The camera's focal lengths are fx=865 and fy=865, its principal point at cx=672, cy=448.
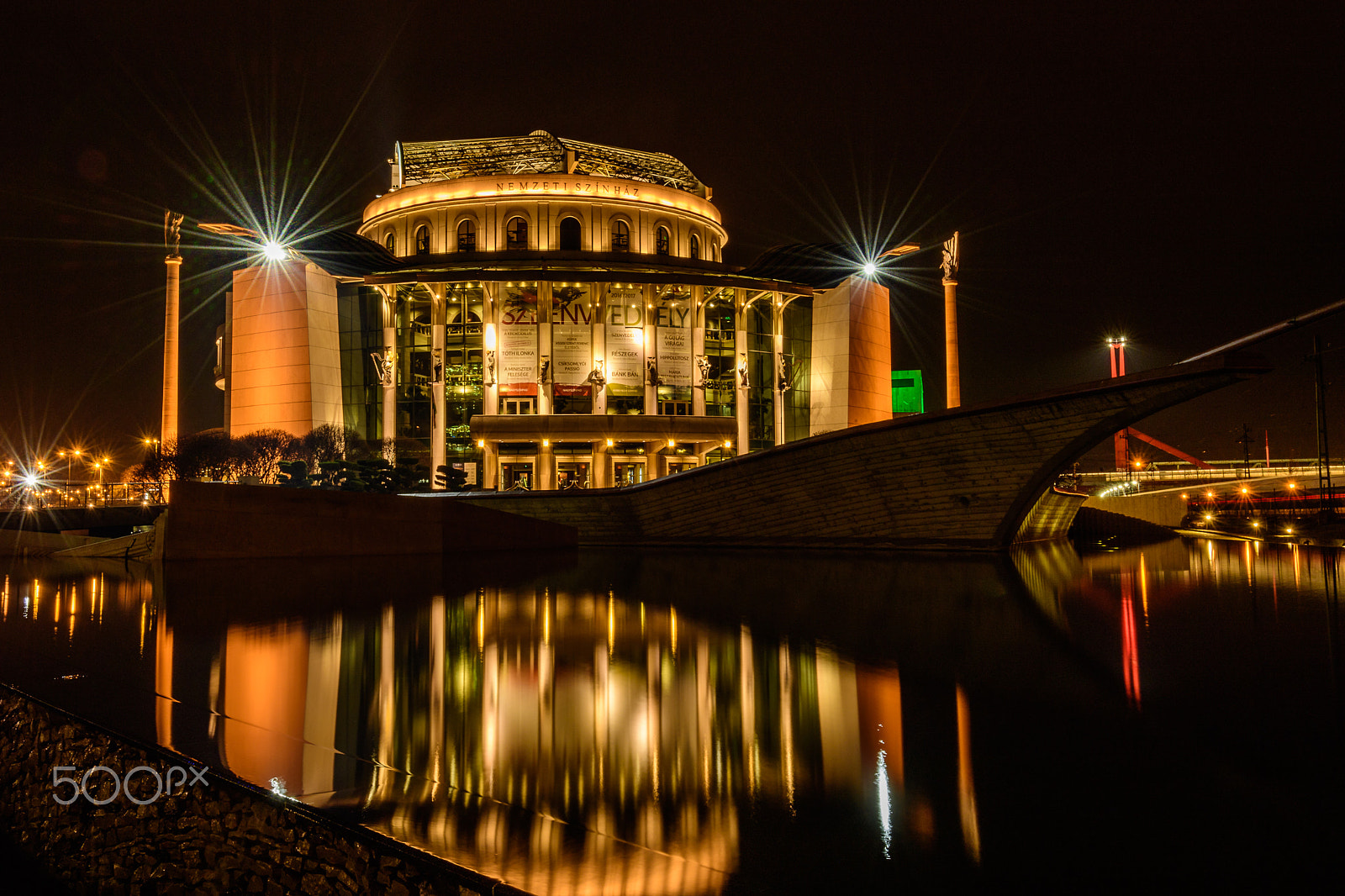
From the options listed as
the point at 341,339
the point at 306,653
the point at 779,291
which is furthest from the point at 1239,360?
the point at 341,339

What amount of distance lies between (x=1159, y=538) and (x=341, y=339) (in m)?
37.7

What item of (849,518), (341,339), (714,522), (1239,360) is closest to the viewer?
(1239,360)

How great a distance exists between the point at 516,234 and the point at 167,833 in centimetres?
4565

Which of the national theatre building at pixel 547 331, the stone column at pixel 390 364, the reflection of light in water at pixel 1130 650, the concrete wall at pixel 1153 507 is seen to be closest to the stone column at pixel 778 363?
the national theatre building at pixel 547 331

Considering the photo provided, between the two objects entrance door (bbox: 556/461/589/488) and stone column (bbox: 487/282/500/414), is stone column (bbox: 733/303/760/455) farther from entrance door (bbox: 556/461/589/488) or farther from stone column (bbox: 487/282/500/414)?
stone column (bbox: 487/282/500/414)

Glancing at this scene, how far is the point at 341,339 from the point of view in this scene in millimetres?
44406

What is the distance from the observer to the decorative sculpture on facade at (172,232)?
50.3m

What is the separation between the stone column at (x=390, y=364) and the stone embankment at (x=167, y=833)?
37.4 metres

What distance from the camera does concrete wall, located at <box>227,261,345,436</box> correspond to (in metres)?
41.9

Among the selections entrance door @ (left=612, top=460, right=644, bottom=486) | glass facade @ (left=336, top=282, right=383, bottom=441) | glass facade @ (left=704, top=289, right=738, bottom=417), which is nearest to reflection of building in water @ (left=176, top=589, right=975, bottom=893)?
entrance door @ (left=612, top=460, right=644, bottom=486)

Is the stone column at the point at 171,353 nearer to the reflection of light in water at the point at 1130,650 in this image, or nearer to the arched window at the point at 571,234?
the arched window at the point at 571,234

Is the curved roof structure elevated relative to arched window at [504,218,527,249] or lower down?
elevated

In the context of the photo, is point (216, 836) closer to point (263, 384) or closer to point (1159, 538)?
point (1159, 538)

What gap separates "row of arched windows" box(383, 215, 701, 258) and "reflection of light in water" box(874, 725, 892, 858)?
145 ft
